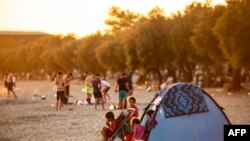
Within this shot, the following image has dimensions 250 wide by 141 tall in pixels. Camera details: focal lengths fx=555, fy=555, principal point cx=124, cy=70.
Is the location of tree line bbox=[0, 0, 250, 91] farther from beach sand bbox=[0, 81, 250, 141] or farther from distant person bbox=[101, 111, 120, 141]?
distant person bbox=[101, 111, 120, 141]

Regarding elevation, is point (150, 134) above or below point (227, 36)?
below

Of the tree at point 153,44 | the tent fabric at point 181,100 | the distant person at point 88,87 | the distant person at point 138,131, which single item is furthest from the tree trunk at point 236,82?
the distant person at point 138,131

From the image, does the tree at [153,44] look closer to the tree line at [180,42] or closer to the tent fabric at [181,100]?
the tree line at [180,42]

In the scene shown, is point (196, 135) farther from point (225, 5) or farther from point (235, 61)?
point (225, 5)

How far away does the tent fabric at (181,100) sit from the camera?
1337cm

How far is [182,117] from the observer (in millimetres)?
13633

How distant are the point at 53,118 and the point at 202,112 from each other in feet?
39.2

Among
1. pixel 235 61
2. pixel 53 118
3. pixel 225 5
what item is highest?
pixel 225 5

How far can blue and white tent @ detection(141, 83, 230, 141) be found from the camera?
527 inches

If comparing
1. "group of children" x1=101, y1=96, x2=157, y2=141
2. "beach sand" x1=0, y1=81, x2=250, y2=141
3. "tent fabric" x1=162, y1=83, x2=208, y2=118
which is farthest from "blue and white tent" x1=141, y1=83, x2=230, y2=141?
"beach sand" x1=0, y1=81, x2=250, y2=141

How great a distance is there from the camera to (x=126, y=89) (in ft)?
89.0

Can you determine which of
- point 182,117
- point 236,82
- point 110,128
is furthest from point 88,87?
point 236,82

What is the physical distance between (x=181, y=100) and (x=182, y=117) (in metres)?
0.50

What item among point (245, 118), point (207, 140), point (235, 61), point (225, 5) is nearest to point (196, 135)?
point (207, 140)
